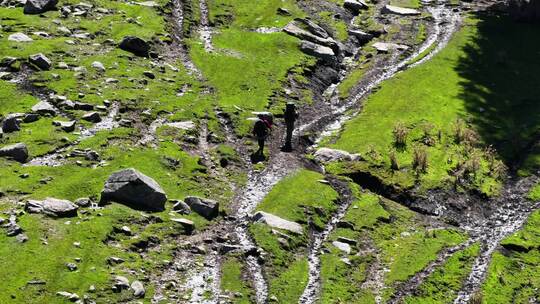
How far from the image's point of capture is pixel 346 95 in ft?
240

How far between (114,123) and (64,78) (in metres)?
8.19

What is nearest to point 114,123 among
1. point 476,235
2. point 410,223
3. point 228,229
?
point 228,229

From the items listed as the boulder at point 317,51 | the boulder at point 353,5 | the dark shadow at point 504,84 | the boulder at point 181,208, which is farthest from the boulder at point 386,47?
the boulder at point 181,208

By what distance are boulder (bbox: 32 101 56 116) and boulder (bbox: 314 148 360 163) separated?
2097 centimetres

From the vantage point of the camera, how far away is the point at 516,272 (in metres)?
46.0

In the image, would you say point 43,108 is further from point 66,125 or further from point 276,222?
point 276,222

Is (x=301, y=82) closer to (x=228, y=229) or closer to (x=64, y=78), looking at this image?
(x=64, y=78)

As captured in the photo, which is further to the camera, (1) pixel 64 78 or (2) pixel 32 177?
(1) pixel 64 78

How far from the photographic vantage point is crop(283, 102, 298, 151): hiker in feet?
186

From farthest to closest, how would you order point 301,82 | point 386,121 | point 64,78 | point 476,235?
point 301,82
point 386,121
point 64,78
point 476,235

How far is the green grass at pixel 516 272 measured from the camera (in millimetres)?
43188

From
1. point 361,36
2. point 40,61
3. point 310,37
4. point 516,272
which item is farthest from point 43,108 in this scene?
point 361,36

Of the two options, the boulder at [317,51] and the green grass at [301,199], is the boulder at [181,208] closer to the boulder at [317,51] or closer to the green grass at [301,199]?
the green grass at [301,199]

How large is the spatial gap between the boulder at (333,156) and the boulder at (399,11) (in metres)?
45.4
